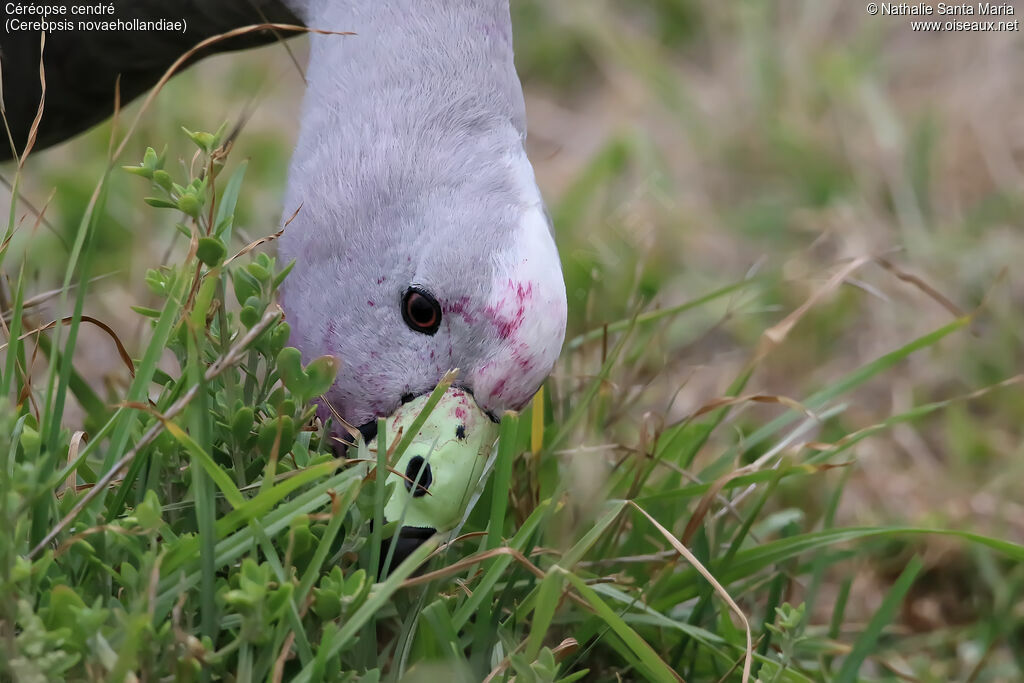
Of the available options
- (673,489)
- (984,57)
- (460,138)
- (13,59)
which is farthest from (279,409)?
(984,57)

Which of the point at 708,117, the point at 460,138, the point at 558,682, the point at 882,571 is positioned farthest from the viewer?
the point at 708,117

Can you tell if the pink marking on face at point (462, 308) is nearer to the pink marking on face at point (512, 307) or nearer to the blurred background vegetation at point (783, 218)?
the pink marking on face at point (512, 307)

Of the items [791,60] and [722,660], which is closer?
[722,660]

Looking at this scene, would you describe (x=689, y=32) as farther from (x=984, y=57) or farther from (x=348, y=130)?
(x=348, y=130)

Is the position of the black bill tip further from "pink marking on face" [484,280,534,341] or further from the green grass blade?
the green grass blade

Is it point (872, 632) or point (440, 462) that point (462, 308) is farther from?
point (872, 632)

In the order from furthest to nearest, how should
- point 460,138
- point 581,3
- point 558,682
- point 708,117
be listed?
point 581,3, point 708,117, point 460,138, point 558,682

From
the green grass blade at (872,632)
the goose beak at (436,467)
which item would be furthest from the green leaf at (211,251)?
the green grass blade at (872,632)
